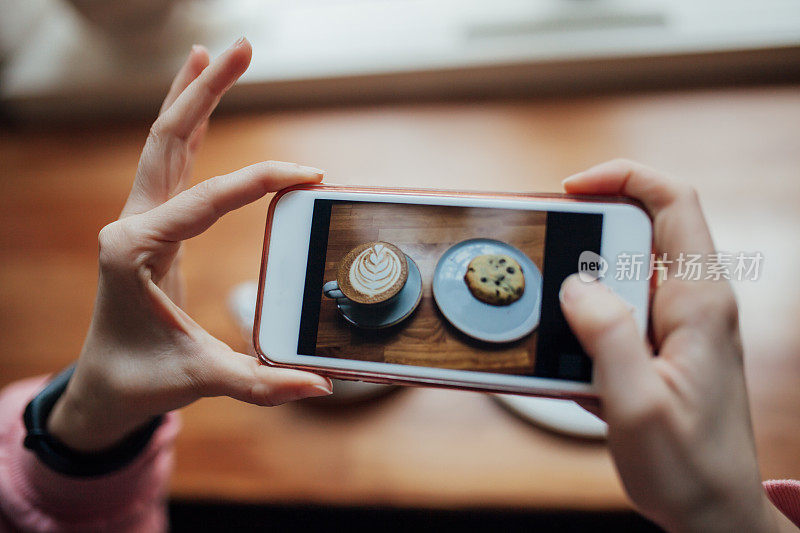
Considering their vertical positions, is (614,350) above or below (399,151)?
below

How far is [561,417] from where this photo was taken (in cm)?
57

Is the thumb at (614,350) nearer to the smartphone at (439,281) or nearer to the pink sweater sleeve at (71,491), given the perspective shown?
the smartphone at (439,281)

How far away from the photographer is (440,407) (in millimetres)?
618

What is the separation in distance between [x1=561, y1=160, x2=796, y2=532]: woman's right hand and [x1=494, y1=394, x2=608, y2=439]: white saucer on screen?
0.77 ft

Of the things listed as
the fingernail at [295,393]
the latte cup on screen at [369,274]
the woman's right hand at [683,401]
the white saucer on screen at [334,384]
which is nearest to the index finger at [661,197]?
the woman's right hand at [683,401]

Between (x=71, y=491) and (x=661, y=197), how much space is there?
0.57 metres

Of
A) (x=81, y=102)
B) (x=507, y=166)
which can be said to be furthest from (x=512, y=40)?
(x=81, y=102)

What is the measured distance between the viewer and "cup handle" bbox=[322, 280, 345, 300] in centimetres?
39

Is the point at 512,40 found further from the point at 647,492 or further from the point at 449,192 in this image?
the point at 647,492

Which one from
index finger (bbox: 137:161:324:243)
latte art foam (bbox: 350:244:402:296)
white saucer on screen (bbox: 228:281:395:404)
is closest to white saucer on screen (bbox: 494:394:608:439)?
white saucer on screen (bbox: 228:281:395:404)

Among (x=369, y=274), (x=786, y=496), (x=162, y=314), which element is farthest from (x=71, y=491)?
(x=786, y=496)

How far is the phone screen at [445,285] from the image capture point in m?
0.36

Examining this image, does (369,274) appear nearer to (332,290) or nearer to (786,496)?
(332,290)

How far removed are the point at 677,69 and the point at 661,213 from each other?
461 millimetres
